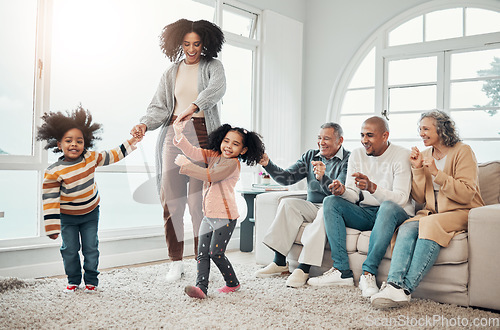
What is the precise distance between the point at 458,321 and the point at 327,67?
323 cm

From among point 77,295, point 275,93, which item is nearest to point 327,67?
point 275,93

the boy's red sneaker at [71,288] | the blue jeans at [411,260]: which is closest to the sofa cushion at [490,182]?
the blue jeans at [411,260]

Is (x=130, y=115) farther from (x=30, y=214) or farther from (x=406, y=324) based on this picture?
(x=406, y=324)

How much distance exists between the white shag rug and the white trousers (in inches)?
9.1

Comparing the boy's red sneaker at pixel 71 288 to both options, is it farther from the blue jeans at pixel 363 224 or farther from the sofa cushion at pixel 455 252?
the sofa cushion at pixel 455 252

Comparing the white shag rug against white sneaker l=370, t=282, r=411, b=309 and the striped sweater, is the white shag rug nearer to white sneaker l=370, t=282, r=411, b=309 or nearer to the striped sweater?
white sneaker l=370, t=282, r=411, b=309

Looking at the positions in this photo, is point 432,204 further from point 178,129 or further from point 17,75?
point 17,75

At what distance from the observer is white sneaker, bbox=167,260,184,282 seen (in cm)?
264

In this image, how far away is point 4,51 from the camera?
9.22 ft

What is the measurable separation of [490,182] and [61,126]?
7.71 ft

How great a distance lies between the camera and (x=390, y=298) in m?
2.06

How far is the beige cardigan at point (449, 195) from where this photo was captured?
223cm

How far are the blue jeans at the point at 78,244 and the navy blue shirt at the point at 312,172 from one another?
45.1 inches

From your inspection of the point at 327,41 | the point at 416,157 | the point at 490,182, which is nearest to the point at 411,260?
the point at 416,157
